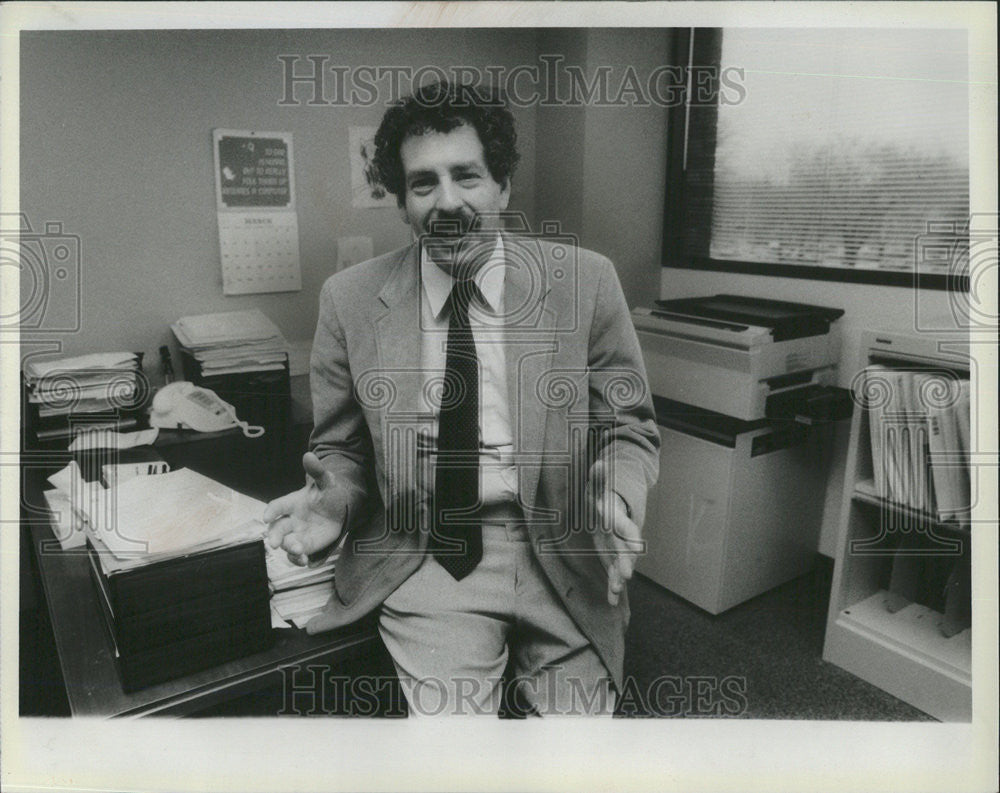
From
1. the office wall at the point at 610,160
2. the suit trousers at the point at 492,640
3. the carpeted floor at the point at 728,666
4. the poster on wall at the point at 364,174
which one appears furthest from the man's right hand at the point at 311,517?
the office wall at the point at 610,160

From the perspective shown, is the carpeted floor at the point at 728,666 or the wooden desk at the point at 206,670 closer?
the wooden desk at the point at 206,670

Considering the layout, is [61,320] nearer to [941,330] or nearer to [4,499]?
[4,499]

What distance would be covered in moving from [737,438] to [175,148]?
123 centimetres

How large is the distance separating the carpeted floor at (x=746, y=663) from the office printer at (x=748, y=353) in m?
0.44

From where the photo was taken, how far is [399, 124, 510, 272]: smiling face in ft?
2.80

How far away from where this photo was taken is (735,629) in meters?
1.50

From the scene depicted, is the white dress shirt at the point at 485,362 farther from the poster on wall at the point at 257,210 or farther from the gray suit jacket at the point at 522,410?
the poster on wall at the point at 257,210

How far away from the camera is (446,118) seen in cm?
86

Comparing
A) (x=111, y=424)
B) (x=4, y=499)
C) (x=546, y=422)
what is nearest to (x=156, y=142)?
(x=111, y=424)

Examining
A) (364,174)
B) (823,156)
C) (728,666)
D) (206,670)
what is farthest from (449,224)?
(728,666)

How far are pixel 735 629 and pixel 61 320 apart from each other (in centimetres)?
142

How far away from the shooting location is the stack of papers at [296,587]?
2.68 feet

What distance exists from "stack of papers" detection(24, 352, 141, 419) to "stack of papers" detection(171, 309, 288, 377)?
0.09 m

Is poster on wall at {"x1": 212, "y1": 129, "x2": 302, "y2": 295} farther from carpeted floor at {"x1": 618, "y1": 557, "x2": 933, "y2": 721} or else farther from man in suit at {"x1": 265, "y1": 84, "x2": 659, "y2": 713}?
carpeted floor at {"x1": 618, "y1": 557, "x2": 933, "y2": 721}
